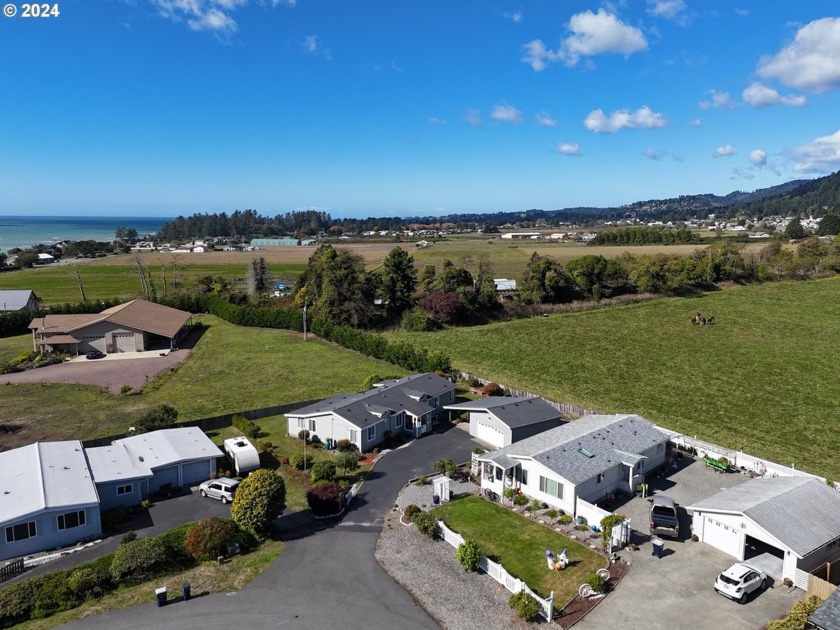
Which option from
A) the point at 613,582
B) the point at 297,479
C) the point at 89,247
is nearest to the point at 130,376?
the point at 297,479

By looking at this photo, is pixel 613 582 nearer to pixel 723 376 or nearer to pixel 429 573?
pixel 429 573

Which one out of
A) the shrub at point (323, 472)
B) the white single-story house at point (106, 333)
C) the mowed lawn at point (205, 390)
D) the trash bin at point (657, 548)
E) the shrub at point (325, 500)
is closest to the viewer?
the trash bin at point (657, 548)

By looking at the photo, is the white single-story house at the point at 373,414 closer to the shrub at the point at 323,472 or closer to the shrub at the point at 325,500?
the shrub at the point at 323,472

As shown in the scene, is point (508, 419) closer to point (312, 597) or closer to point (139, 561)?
point (312, 597)

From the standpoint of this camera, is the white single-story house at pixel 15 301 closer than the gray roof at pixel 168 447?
No

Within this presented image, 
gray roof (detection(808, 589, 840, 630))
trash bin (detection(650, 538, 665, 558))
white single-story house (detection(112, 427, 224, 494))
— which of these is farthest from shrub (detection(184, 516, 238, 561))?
gray roof (detection(808, 589, 840, 630))

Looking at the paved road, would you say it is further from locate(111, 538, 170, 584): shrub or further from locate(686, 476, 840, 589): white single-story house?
locate(686, 476, 840, 589): white single-story house

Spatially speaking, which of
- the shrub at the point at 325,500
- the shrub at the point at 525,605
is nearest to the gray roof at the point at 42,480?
the shrub at the point at 325,500
